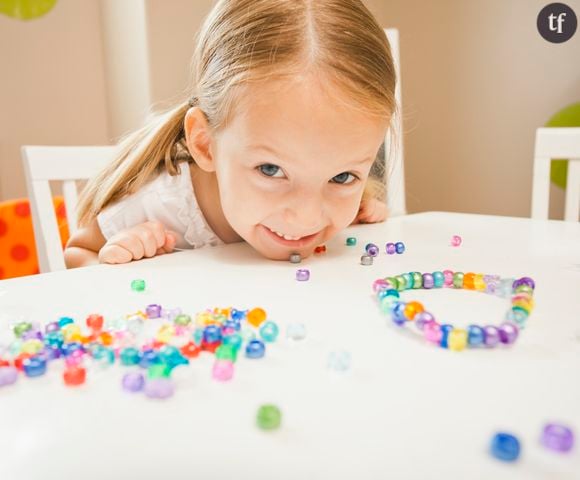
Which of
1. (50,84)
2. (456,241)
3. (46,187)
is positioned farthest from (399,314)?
(50,84)

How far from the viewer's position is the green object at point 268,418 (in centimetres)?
32

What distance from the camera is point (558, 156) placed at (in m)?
1.32

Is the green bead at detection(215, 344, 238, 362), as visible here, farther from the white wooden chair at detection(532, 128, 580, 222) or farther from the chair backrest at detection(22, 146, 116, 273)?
the white wooden chair at detection(532, 128, 580, 222)

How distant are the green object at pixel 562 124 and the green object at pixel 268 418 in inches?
83.8

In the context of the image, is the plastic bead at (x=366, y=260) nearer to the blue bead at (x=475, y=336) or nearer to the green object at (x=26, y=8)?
the blue bead at (x=475, y=336)

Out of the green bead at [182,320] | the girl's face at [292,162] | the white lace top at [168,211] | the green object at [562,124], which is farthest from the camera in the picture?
the green object at [562,124]

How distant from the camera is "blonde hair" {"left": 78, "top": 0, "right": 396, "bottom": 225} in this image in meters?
0.73

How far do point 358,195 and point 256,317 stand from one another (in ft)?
1.29

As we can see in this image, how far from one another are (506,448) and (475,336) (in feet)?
0.53

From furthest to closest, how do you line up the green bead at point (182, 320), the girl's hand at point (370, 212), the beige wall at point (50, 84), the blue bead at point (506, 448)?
1. the beige wall at point (50, 84)
2. the girl's hand at point (370, 212)
3. the green bead at point (182, 320)
4. the blue bead at point (506, 448)

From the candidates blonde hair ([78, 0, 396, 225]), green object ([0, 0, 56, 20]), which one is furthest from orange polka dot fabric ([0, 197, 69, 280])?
blonde hair ([78, 0, 396, 225])

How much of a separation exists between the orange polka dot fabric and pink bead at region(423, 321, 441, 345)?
5.39ft

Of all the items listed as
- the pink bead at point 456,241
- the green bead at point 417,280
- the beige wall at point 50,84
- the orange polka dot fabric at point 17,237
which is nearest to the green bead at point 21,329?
the green bead at point 417,280

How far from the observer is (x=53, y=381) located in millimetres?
388
